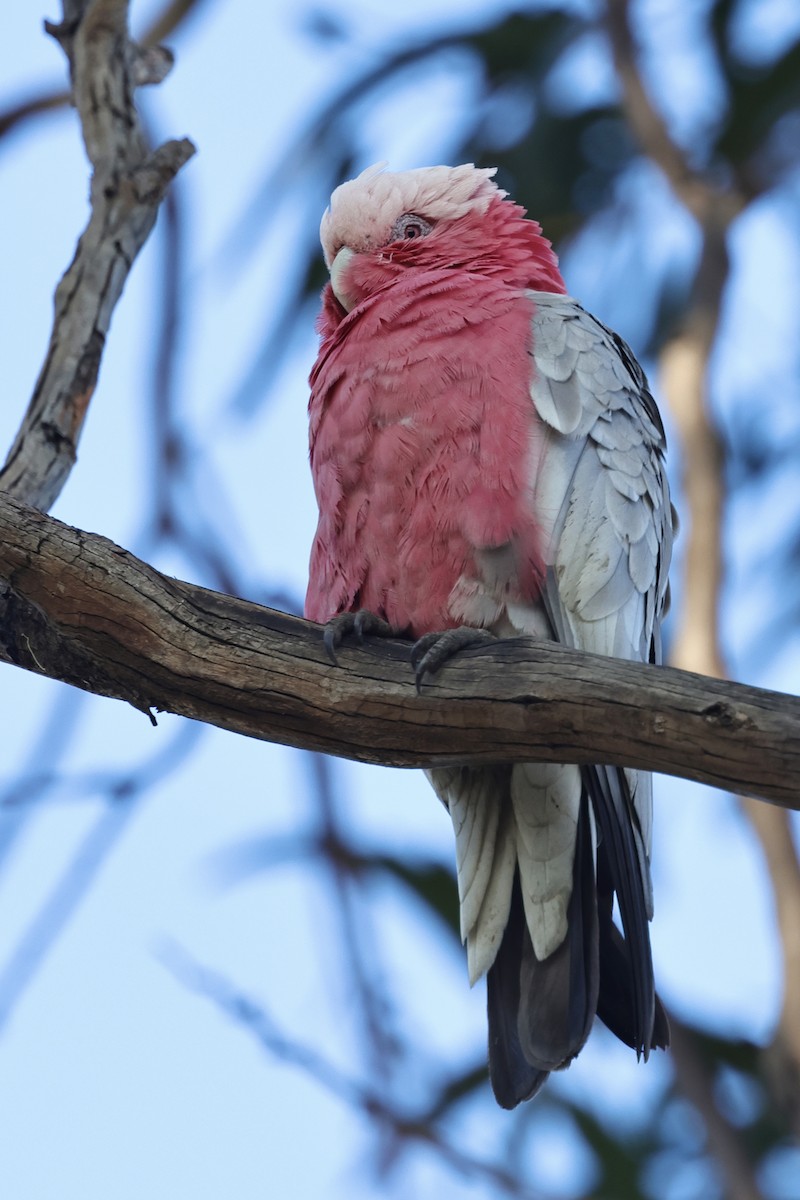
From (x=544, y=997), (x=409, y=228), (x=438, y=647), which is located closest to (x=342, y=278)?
(x=409, y=228)

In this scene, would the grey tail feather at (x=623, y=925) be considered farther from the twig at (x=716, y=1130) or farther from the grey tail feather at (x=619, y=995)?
the twig at (x=716, y=1130)

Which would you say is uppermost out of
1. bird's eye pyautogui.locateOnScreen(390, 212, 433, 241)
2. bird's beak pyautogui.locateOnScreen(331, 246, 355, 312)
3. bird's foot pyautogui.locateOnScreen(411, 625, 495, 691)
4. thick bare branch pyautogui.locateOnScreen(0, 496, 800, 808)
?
bird's eye pyautogui.locateOnScreen(390, 212, 433, 241)

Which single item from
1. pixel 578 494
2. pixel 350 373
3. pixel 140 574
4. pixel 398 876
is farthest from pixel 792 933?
pixel 140 574

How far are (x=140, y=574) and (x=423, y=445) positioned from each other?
0.89 meters

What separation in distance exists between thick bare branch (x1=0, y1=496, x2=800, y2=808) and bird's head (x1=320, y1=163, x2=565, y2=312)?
4.55ft

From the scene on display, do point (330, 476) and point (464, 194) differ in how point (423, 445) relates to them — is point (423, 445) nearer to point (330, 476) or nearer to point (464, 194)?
point (330, 476)

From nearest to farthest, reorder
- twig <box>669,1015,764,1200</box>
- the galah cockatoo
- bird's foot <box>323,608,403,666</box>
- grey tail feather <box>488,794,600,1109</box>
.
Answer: bird's foot <box>323,608,403,666</box>, grey tail feather <box>488,794,600,1109</box>, the galah cockatoo, twig <box>669,1015,764,1200</box>

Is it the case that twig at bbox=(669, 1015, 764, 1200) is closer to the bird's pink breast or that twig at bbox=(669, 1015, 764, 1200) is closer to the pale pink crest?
the bird's pink breast

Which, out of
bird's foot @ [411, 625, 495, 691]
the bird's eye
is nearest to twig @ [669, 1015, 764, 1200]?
bird's foot @ [411, 625, 495, 691]

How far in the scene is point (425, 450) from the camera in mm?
3475

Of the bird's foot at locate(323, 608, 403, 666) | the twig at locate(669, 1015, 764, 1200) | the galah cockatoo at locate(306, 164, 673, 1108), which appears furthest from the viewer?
the twig at locate(669, 1015, 764, 1200)

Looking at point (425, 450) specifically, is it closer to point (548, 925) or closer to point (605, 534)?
point (605, 534)

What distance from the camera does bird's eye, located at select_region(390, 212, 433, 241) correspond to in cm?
404

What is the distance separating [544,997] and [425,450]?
4.54ft
